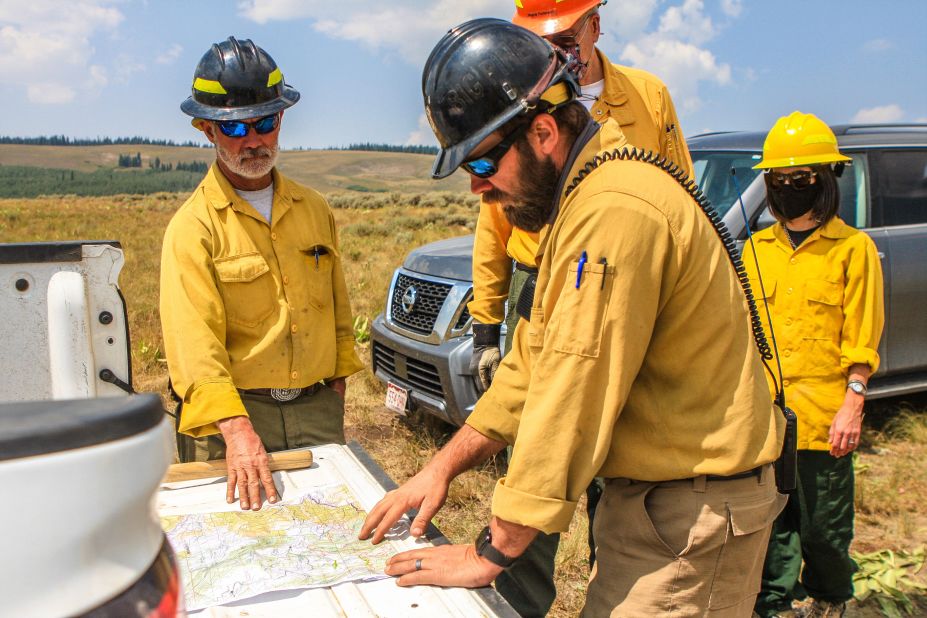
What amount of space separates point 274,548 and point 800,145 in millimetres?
2740

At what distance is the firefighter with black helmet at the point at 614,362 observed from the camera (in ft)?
5.43

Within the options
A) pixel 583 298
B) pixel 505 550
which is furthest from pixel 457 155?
pixel 505 550

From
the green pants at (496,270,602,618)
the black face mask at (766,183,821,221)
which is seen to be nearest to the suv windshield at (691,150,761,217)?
the black face mask at (766,183,821,221)

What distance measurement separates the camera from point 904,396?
6.78 meters

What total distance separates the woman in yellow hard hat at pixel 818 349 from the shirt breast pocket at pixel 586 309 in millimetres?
2026

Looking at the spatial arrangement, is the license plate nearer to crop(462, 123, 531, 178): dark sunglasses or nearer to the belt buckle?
the belt buckle

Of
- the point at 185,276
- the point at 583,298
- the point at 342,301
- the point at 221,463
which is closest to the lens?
the point at 583,298

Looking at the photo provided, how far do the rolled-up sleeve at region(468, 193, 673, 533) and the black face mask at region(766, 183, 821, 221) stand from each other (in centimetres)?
208

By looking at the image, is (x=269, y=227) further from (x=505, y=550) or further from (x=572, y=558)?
(x=572, y=558)

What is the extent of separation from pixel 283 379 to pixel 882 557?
3.08m

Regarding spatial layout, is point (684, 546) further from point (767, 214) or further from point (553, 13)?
point (767, 214)

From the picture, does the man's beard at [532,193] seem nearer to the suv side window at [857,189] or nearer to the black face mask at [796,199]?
the black face mask at [796,199]

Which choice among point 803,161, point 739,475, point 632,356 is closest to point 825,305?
point 803,161

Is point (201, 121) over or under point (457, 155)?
over
